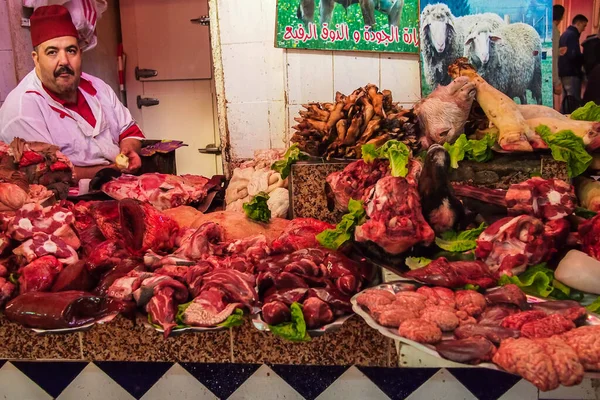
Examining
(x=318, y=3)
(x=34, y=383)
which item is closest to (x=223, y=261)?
(x=34, y=383)

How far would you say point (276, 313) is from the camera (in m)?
1.73

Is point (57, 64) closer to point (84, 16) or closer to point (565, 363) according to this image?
point (84, 16)

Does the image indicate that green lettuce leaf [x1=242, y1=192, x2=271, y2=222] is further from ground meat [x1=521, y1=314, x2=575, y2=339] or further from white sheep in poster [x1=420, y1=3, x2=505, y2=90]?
white sheep in poster [x1=420, y1=3, x2=505, y2=90]

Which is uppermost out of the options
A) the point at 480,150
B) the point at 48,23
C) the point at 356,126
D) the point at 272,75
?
the point at 48,23

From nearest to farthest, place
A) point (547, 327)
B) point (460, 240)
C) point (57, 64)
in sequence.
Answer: point (547, 327) < point (460, 240) < point (57, 64)

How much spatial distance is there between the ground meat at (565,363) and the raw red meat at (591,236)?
680 mm

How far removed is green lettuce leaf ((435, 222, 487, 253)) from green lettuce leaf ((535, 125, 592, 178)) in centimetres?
68

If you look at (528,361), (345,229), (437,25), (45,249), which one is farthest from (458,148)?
(437,25)

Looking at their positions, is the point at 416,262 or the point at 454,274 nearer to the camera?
the point at 454,274

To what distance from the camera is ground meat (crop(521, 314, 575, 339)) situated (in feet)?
4.87

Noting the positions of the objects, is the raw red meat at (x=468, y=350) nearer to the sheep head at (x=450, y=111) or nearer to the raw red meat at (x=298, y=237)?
the raw red meat at (x=298, y=237)

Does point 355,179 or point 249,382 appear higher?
point 355,179

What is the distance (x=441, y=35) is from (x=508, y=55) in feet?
1.80

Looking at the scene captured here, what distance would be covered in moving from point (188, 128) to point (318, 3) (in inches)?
136
